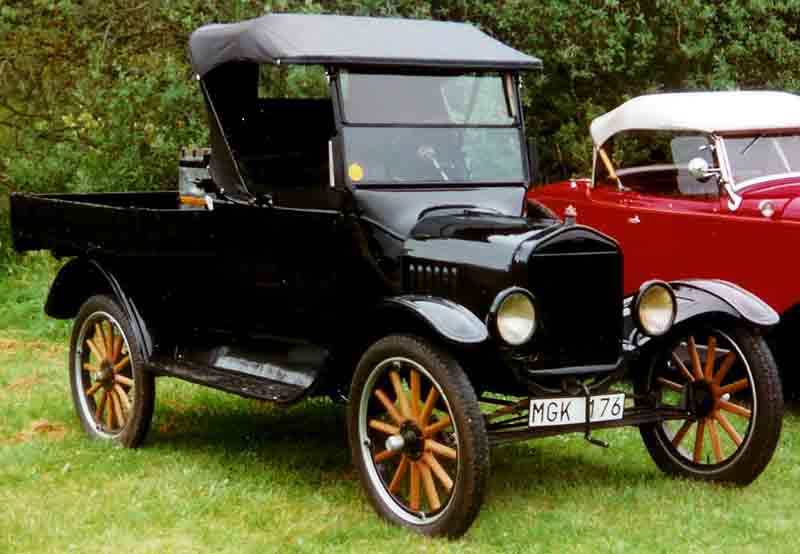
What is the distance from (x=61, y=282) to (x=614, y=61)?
21.1ft

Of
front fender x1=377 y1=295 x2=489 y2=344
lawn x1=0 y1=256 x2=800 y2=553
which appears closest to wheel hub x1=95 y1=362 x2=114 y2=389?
lawn x1=0 y1=256 x2=800 y2=553

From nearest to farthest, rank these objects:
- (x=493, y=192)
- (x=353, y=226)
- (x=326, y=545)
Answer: (x=326, y=545), (x=353, y=226), (x=493, y=192)

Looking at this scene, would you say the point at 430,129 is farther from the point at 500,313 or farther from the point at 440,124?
the point at 500,313

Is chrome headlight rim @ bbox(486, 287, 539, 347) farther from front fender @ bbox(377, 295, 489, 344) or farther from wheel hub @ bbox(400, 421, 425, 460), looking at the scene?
wheel hub @ bbox(400, 421, 425, 460)

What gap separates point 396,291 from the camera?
5922 millimetres

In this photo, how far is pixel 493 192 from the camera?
21.1ft

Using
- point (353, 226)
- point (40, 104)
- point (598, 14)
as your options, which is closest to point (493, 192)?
point (353, 226)

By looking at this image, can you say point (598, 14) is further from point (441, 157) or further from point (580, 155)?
point (441, 157)

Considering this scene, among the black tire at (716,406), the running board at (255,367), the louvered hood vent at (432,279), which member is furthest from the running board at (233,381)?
the black tire at (716,406)

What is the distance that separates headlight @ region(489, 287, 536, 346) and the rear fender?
221cm

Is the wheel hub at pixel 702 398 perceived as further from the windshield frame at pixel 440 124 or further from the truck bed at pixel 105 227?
the truck bed at pixel 105 227

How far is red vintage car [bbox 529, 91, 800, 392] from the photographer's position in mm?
7602

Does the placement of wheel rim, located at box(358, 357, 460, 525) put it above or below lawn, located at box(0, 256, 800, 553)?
above

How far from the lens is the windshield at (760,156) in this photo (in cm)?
803
